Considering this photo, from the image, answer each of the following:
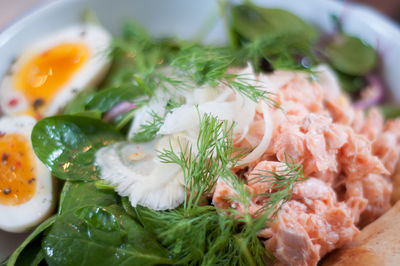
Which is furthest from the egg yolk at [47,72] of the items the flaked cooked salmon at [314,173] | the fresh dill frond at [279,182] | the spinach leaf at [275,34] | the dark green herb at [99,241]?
the fresh dill frond at [279,182]

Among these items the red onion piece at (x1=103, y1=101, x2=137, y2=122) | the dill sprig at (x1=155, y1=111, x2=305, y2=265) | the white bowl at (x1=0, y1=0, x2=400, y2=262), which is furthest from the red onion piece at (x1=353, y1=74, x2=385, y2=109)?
the red onion piece at (x1=103, y1=101, x2=137, y2=122)

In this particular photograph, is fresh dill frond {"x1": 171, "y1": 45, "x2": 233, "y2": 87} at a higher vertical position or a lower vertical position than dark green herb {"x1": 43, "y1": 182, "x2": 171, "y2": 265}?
higher

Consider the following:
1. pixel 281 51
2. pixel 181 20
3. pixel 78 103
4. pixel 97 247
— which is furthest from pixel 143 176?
pixel 181 20

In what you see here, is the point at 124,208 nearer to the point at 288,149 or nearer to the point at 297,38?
the point at 288,149

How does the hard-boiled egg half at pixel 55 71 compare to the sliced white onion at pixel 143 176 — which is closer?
the sliced white onion at pixel 143 176

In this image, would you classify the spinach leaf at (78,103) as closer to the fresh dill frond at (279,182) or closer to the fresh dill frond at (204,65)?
the fresh dill frond at (204,65)

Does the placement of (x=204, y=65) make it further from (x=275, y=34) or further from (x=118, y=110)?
(x=275, y=34)

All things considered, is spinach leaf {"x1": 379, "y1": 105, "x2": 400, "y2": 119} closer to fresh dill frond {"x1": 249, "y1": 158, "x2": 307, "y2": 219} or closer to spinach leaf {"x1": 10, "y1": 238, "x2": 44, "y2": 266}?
fresh dill frond {"x1": 249, "y1": 158, "x2": 307, "y2": 219}
